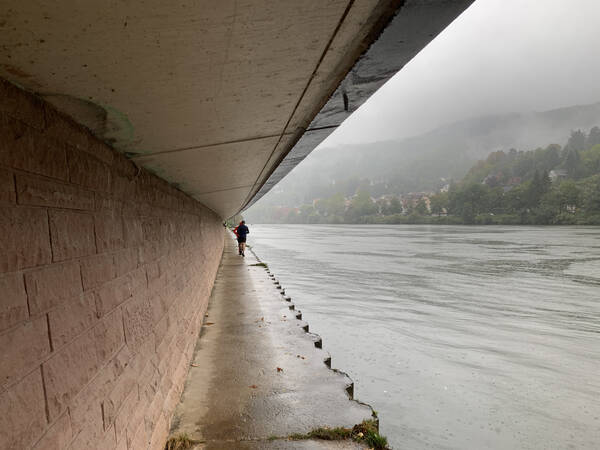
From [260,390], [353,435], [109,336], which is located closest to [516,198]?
[260,390]

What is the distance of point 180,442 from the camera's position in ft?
10.1

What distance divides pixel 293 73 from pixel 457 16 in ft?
2.06

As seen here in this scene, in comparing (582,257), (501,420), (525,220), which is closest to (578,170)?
(525,220)

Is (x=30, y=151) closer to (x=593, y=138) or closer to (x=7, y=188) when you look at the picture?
(x=7, y=188)

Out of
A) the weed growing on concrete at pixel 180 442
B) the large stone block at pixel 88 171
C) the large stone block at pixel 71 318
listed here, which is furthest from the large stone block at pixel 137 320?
the weed growing on concrete at pixel 180 442

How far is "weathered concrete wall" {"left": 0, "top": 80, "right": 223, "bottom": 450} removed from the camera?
1.22 m

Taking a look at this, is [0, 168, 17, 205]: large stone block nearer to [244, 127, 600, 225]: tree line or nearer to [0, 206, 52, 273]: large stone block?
[0, 206, 52, 273]: large stone block

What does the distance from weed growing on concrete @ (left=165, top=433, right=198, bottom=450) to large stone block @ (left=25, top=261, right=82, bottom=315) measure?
2017 millimetres

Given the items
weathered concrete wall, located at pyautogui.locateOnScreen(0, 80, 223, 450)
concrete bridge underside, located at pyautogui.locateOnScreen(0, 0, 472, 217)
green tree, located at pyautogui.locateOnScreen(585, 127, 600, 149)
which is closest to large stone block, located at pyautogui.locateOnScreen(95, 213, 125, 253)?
weathered concrete wall, located at pyautogui.locateOnScreen(0, 80, 223, 450)

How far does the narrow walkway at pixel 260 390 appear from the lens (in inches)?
131

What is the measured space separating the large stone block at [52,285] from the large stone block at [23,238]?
46mm

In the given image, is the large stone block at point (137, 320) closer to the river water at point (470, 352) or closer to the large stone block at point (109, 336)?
the large stone block at point (109, 336)

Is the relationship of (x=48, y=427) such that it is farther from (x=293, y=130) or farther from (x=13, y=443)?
(x=293, y=130)

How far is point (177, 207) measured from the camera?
468cm
